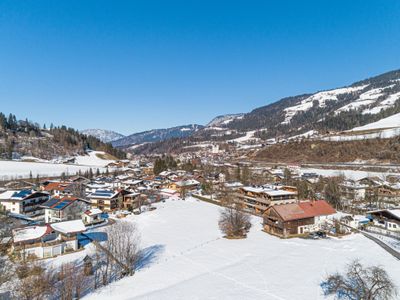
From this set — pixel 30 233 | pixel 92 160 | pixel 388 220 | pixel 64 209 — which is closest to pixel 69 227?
pixel 30 233

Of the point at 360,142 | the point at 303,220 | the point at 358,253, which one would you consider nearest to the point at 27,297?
the point at 358,253

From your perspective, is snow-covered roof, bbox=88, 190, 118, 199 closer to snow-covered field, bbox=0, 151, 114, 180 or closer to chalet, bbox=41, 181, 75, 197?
chalet, bbox=41, 181, 75, 197

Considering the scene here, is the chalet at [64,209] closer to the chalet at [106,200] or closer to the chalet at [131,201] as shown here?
the chalet at [106,200]

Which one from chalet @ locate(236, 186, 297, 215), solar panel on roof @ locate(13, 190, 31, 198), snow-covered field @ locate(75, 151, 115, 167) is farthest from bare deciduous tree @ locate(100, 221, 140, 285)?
snow-covered field @ locate(75, 151, 115, 167)

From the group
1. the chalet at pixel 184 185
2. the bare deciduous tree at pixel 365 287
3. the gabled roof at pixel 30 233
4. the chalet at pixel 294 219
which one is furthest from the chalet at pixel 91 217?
the bare deciduous tree at pixel 365 287

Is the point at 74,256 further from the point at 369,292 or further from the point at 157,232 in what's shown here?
the point at 369,292

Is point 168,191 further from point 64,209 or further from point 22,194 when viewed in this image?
point 22,194
